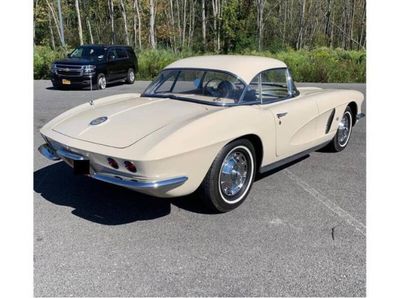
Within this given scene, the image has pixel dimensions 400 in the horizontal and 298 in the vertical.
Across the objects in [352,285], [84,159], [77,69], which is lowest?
[352,285]

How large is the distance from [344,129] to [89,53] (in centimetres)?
1157

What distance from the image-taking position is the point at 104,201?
12.4 feet

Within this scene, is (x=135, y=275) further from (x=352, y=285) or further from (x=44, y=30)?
(x=44, y=30)

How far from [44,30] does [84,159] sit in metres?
39.5

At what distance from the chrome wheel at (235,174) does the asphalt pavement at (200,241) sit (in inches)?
6.6

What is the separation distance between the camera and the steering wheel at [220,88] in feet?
12.8

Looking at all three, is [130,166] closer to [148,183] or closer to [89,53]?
[148,183]

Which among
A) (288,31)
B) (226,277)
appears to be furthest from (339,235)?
(288,31)

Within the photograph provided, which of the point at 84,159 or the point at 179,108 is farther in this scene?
the point at 179,108

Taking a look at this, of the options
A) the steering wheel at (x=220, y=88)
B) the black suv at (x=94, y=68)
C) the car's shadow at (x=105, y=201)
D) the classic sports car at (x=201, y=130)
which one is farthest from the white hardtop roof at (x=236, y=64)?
the black suv at (x=94, y=68)

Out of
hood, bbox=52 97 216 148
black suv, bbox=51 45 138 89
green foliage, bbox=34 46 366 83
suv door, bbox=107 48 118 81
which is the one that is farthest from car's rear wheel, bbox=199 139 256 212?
green foliage, bbox=34 46 366 83

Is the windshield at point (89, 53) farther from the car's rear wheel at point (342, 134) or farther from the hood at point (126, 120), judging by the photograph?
the car's rear wheel at point (342, 134)

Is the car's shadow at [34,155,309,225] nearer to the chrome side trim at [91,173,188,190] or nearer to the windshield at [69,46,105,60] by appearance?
the chrome side trim at [91,173,188,190]

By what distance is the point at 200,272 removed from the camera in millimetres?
2619
